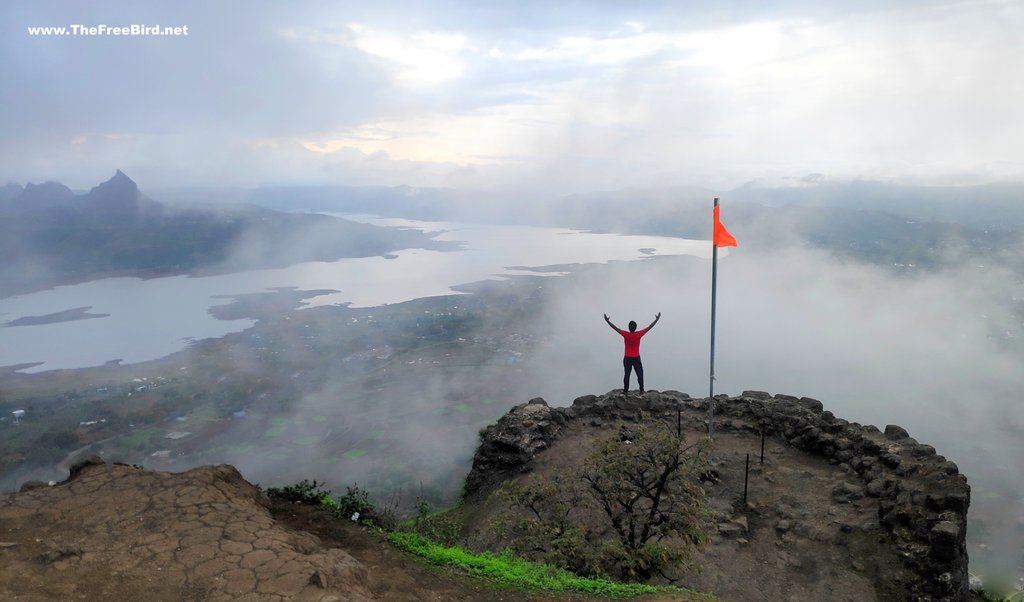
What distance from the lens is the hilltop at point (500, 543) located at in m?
6.54

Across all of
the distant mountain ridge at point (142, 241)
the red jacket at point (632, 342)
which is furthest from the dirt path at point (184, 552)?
the distant mountain ridge at point (142, 241)

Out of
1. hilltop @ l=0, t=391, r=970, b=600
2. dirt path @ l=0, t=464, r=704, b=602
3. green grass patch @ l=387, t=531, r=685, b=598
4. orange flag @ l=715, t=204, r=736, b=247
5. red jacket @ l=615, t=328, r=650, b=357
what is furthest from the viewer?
red jacket @ l=615, t=328, r=650, b=357

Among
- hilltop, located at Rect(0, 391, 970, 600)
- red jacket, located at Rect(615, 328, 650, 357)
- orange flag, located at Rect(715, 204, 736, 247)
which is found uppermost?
orange flag, located at Rect(715, 204, 736, 247)

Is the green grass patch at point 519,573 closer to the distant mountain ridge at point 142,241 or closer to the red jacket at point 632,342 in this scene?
the red jacket at point 632,342

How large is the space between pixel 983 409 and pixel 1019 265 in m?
48.2

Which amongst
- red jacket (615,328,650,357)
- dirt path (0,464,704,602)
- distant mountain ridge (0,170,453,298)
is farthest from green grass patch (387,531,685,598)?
distant mountain ridge (0,170,453,298)

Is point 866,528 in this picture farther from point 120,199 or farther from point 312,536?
point 120,199

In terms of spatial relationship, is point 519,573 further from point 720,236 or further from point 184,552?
point 720,236

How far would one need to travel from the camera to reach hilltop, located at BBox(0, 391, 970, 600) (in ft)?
21.5

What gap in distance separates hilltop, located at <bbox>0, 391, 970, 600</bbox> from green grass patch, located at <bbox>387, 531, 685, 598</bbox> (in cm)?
31

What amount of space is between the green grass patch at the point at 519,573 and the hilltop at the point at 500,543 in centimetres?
31

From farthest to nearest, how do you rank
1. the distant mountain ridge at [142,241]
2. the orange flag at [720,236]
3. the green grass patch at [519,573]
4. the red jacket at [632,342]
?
the distant mountain ridge at [142,241] < the red jacket at [632,342] < the orange flag at [720,236] < the green grass patch at [519,573]

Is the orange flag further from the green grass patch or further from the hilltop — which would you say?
the green grass patch

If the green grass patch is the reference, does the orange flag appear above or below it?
above
